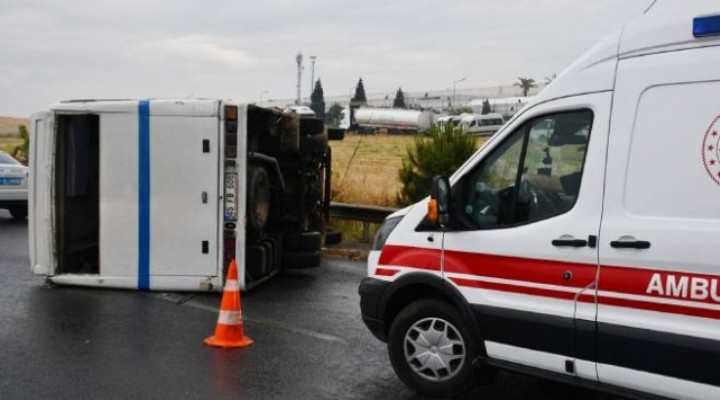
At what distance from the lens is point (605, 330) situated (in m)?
4.42

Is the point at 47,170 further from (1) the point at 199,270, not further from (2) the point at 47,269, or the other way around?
(1) the point at 199,270

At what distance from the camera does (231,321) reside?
674 centimetres

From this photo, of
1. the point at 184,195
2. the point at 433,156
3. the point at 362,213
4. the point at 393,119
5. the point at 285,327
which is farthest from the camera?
the point at 393,119

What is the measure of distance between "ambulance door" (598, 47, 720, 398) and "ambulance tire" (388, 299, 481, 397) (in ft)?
3.11

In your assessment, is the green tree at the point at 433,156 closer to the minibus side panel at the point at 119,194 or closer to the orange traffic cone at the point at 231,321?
the minibus side panel at the point at 119,194

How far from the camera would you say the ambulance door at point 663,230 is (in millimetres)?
4051

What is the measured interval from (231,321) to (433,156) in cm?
602

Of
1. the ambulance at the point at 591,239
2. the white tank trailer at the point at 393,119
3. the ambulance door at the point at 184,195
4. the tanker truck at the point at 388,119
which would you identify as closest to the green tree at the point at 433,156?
the ambulance door at the point at 184,195

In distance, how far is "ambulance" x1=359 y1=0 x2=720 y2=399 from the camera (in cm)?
411

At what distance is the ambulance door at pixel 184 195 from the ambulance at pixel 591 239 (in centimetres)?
368

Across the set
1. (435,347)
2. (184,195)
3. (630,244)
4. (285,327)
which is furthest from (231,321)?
(630,244)

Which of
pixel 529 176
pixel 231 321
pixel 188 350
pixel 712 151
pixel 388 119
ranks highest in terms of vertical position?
pixel 388 119

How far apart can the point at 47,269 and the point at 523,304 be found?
6.12 m

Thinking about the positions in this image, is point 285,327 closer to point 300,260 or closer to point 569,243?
point 300,260
